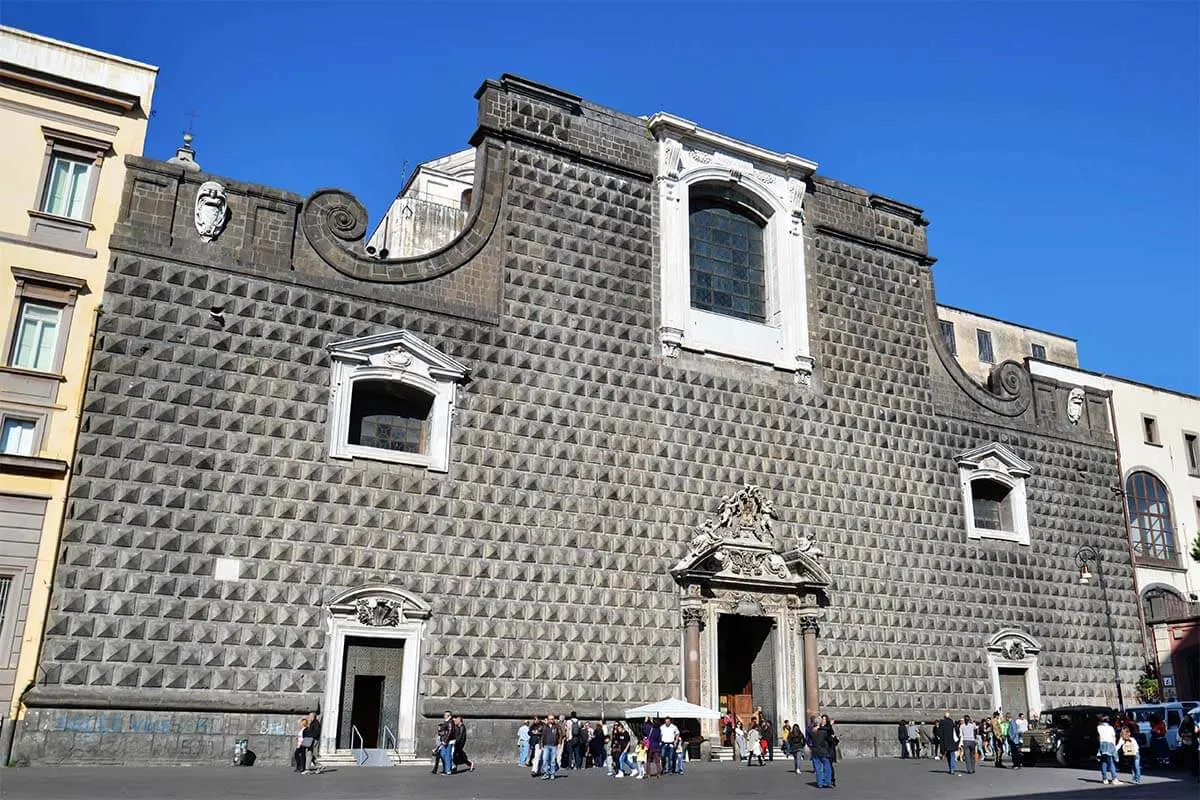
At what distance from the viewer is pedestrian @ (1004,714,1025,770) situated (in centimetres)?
1994

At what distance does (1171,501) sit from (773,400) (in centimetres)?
1460

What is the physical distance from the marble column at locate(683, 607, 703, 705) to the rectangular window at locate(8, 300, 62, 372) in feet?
37.8

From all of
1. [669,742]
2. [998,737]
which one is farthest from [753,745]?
[998,737]

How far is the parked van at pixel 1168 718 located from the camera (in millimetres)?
19781

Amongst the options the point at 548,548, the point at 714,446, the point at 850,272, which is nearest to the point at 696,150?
the point at 850,272

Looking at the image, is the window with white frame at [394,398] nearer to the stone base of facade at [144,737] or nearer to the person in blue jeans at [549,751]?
the stone base of facade at [144,737]

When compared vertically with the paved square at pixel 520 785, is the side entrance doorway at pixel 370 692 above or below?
above

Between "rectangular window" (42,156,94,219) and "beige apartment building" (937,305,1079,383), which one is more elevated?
"beige apartment building" (937,305,1079,383)

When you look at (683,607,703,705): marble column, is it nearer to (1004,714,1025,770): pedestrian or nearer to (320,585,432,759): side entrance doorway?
(320,585,432,759): side entrance doorway

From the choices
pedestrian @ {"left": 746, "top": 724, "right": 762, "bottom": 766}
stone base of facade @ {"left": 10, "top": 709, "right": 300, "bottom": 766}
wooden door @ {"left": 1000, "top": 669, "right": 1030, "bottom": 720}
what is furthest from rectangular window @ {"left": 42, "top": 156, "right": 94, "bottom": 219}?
wooden door @ {"left": 1000, "top": 669, "right": 1030, "bottom": 720}

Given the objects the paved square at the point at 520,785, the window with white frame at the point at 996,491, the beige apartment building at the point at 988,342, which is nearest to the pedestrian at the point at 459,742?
the paved square at the point at 520,785

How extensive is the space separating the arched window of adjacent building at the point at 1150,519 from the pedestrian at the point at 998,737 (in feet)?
29.1

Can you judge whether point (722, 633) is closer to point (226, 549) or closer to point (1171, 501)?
point (226, 549)

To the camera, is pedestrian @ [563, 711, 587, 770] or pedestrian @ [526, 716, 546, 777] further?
pedestrian @ [563, 711, 587, 770]
